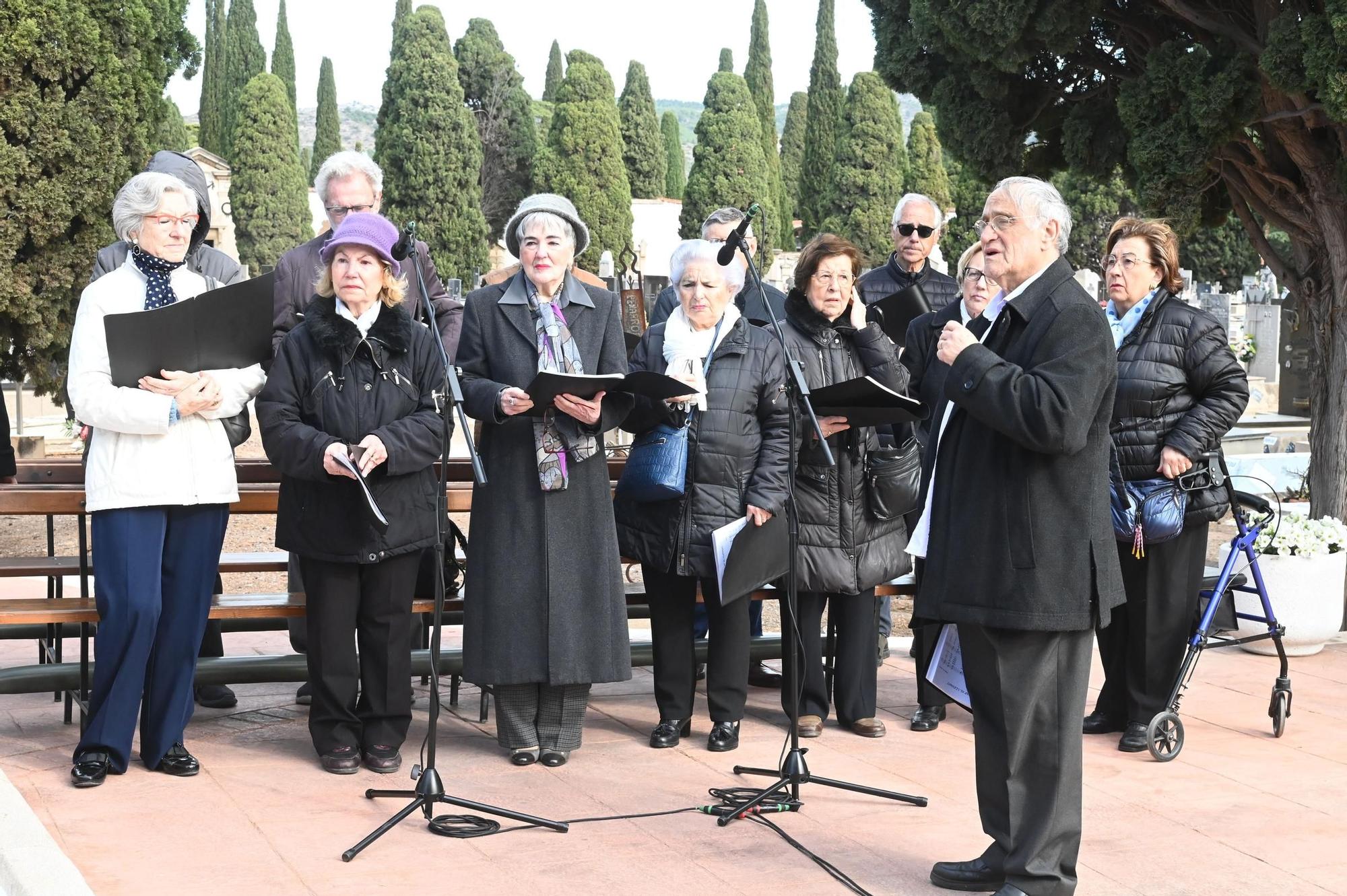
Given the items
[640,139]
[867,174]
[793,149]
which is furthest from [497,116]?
[793,149]

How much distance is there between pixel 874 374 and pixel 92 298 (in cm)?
287

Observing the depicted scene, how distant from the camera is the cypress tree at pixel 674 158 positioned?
198 feet

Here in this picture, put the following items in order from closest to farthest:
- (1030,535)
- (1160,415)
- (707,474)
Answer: (1030,535)
(707,474)
(1160,415)

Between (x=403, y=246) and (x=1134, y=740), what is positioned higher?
(x=403, y=246)

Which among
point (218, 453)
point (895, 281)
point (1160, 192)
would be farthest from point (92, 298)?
point (1160, 192)

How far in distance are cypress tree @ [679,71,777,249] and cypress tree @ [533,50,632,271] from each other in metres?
2.14

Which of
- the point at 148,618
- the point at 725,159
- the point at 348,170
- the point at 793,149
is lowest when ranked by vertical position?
the point at 148,618

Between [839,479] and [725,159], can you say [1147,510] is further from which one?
[725,159]

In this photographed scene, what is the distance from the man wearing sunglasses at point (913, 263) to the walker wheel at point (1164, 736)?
2.19 metres

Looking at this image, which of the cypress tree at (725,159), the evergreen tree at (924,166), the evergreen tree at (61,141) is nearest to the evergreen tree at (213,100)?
the cypress tree at (725,159)

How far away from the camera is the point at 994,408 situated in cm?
364

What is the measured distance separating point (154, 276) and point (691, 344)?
6.32 ft

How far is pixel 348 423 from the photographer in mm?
5008

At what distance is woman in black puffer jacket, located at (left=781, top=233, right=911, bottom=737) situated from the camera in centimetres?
562
